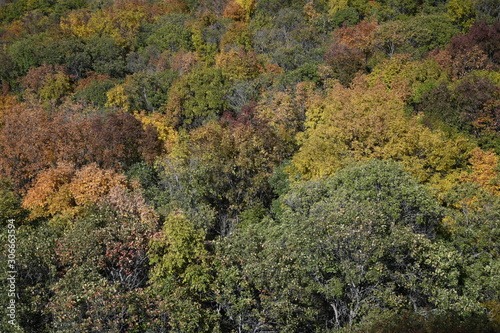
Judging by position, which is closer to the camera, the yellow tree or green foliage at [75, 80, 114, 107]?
the yellow tree

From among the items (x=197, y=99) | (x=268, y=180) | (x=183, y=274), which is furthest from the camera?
(x=197, y=99)

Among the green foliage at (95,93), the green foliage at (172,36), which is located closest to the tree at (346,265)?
the green foliage at (95,93)

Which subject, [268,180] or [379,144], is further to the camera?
[268,180]

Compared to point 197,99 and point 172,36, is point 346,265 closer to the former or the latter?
point 197,99

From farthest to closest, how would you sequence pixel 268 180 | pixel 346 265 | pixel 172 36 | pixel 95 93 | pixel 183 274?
pixel 172 36
pixel 95 93
pixel 268 180
pixel 183 274
pixel 346 265

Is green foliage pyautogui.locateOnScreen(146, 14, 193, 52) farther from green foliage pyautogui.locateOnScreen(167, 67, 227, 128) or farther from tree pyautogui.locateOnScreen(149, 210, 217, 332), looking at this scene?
tree pyautogui.locateOnScreen(149, 210, 217, 332)

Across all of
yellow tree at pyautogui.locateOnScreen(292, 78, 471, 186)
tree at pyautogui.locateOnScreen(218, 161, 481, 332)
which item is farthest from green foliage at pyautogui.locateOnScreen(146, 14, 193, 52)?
tree at pyautogui.locateOnScreen(218, 161, 481, 332)

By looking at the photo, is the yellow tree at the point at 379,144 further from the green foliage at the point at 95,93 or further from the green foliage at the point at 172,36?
the green foliage at the point at 172,36

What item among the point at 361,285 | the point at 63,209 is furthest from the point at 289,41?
the point at 361,285

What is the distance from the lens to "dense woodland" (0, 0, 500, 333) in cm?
2178

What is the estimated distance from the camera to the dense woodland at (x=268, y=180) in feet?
71.5

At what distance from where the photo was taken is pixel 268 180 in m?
38.2

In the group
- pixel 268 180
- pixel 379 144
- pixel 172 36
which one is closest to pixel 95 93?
pixel 172 36

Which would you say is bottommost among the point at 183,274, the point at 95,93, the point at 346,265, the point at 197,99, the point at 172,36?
the point at 95,93
